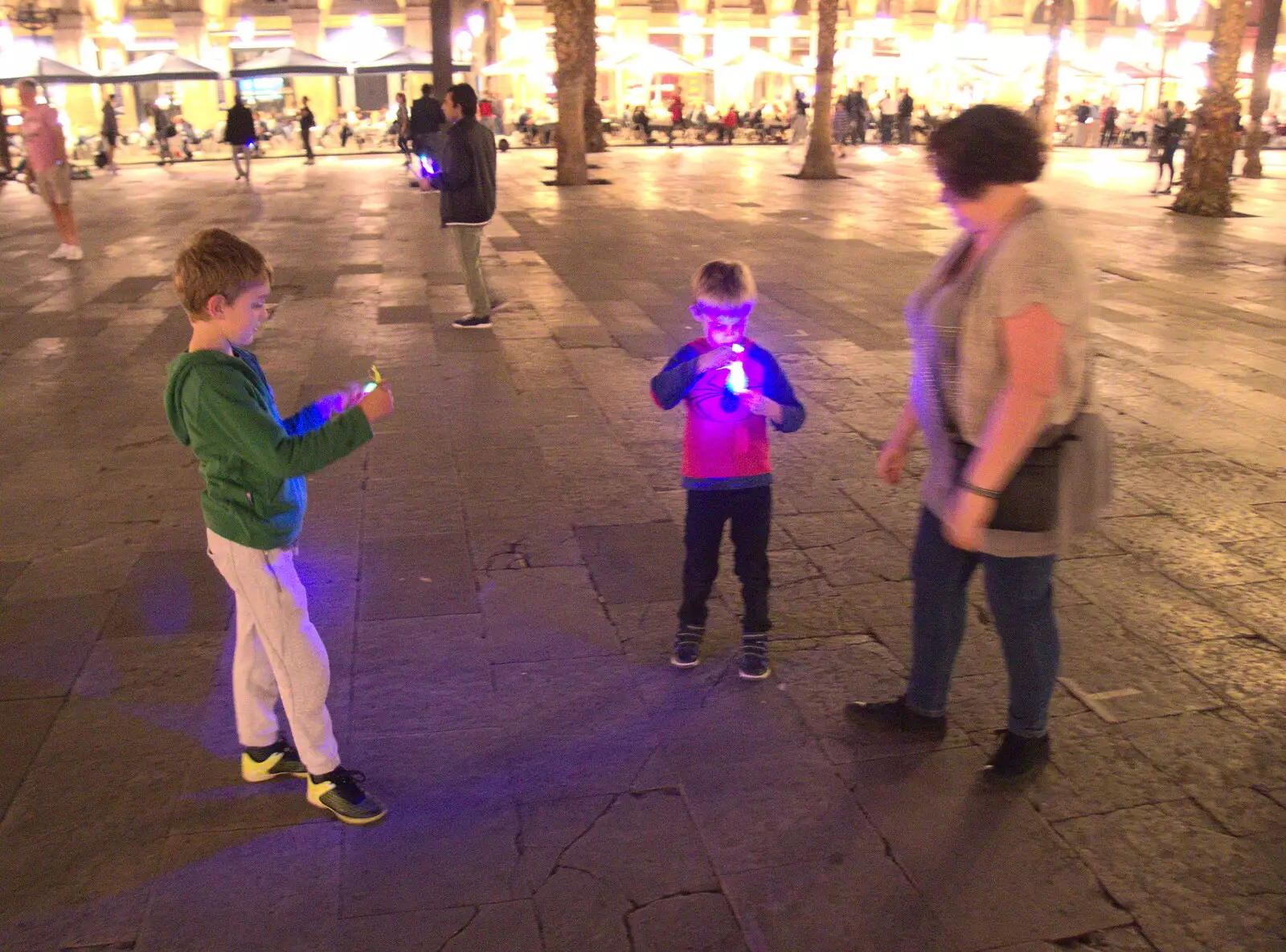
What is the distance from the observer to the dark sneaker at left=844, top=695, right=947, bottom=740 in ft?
10.9

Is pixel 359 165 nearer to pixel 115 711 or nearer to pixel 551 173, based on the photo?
pixel 551 173

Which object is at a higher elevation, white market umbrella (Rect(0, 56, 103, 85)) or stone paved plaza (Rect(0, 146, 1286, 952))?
white market umbrella (Rect(0, 56, 103, 85))

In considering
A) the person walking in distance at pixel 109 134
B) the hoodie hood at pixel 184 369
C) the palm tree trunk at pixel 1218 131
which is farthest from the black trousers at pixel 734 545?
the person walking in distance at pixel 109 134

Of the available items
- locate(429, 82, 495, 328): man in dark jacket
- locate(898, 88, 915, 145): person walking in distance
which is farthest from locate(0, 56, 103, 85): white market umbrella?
locate(429, 82, 495, 328): man in dark jacket

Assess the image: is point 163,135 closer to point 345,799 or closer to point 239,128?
point 239,128

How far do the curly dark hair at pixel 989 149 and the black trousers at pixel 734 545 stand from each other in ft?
3.93

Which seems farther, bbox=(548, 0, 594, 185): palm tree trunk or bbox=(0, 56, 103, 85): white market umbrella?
bbox=(0, 56, 103, 85): white market umbrella

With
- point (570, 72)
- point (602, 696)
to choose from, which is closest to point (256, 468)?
point (602, 696)

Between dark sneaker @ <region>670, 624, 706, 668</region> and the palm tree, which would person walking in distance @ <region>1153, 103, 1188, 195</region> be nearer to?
the palm tree

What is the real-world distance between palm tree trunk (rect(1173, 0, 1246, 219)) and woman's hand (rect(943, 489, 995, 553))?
53.9 ft

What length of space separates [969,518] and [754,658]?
1161 mm

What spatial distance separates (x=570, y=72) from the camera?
2055 cm

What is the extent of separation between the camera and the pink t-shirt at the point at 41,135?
11.8 m

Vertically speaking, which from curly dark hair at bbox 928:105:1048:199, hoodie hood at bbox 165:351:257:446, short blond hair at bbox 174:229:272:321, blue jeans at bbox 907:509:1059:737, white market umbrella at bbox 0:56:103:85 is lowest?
blue jeans at bbox 907:509:1059:737
